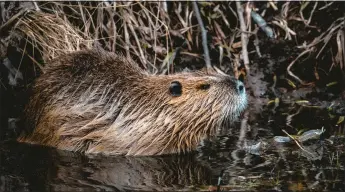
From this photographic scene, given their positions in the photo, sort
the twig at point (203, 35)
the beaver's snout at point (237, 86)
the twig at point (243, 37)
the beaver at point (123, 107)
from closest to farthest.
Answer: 1. the beaver at point (123, 107)
2. the beaver's snout at point (237, 86)
3. the twig at point (203, 35)
4. the twig at point (243, 37)

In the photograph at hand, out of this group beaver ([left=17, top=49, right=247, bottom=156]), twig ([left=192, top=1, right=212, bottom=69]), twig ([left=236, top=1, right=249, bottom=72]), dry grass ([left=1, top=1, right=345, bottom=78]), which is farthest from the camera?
twig ([left=236, top=1, right=249, bottom=72])

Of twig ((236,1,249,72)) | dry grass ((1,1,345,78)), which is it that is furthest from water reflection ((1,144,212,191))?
twig ((236,1,249,72))

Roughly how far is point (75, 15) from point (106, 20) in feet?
0.85

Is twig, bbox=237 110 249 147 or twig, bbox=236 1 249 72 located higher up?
twig, bbox=236 1 249 72

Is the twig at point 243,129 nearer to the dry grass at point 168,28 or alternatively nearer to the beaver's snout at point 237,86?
the beaver's snout at point 237,86

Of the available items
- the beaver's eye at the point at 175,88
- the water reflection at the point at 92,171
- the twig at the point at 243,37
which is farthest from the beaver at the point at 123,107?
the twig at the point at 243,37

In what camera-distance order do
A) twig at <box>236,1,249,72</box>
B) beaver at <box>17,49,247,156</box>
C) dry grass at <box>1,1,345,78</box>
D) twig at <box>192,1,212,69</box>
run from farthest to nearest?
1. twig at <box>236,1,249,72</box>
2. twig at <box>192,1,212,69</box>
3. dry grass at <box>1,1,345,78</box>
4. beaver at <box>17,49,247,156</box>

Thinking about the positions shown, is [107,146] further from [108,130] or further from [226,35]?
[226,35]

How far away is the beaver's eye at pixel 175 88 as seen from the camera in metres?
4.44

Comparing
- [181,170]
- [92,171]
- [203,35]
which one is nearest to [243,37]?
[203,35]

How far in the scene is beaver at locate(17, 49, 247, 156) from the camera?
4316mm

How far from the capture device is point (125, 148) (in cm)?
427

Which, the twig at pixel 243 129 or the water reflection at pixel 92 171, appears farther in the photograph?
the twig at pixel 243 129

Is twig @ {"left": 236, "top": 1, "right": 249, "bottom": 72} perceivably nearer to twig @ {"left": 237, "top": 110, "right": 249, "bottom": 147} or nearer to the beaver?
twig @ {"left": 237, "top": 110, "right": 249, "bottom": 147}
